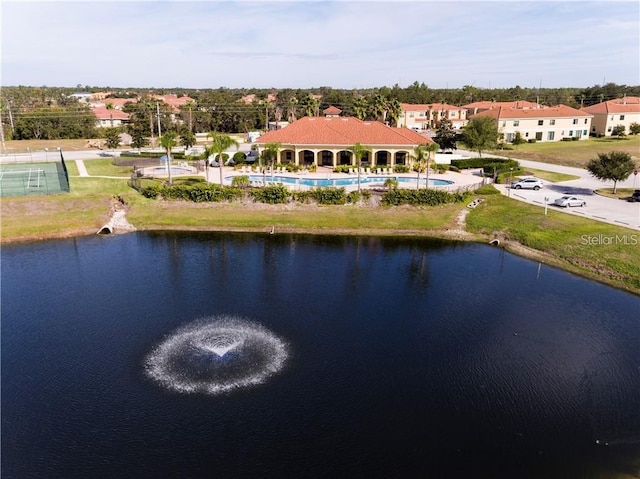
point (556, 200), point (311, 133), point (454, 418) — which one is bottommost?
point (454, 418)

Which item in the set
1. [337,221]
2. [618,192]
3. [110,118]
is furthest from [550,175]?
[110,118]

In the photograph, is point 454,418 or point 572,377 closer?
point 454,418

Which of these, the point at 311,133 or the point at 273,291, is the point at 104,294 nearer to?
the point at 273,291

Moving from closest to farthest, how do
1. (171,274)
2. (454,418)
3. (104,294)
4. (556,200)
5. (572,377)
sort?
(454,418), (572,377), (104,294), (171,274), (556,200)

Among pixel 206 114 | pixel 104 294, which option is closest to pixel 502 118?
pixel 206 114

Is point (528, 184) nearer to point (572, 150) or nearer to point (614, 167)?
point (614, 167)

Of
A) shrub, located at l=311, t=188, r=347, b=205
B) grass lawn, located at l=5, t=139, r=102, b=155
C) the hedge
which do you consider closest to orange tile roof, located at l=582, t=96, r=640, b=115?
shrub, located at l=311, t=188, r=347, b=205

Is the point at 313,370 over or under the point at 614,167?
under
